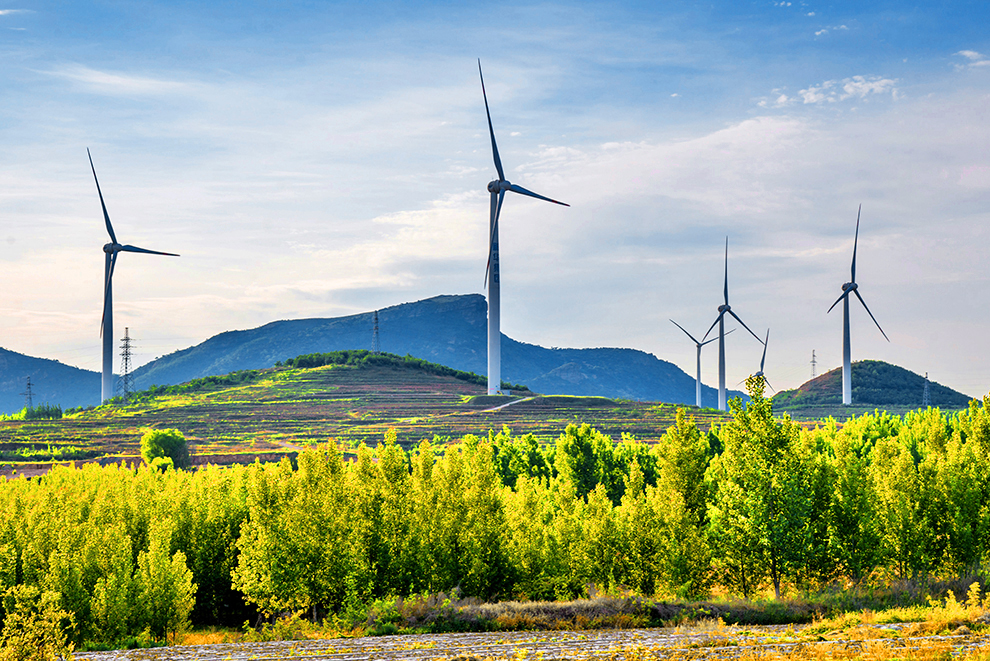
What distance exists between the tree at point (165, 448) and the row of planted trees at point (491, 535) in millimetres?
60724

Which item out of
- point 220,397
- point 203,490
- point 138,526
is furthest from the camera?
point 220,397

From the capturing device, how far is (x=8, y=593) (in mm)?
50625

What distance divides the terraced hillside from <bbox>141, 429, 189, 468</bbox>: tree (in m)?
7.91

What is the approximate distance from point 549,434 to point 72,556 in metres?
103

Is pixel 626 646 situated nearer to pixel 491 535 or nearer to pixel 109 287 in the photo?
pixel 491 535

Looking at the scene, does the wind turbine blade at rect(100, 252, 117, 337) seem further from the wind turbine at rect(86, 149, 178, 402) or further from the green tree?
the green tree

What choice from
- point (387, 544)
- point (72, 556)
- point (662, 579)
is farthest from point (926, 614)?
point (72, 556)

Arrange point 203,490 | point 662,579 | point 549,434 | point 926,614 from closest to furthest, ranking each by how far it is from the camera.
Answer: point 926,614 → point 662,579 → point 203,490 → point 549,434

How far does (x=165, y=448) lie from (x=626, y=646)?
101 meters

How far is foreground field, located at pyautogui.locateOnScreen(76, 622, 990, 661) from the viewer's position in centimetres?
2989

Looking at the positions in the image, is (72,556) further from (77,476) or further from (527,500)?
(77,476)

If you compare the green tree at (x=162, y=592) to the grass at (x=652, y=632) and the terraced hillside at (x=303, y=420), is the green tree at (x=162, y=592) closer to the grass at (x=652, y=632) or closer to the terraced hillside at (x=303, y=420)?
the grass at (x=652, y=632)

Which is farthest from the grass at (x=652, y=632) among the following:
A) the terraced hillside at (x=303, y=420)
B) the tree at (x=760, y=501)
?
the terraced hillside at (x=303, y=420)

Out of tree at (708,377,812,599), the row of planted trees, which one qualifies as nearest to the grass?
Result: the row of planted trees
